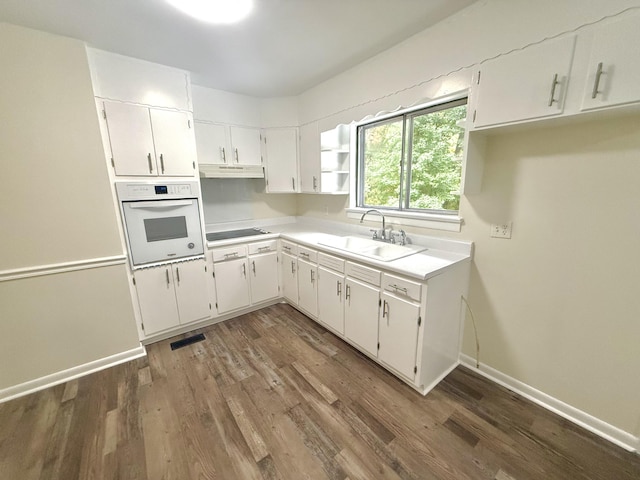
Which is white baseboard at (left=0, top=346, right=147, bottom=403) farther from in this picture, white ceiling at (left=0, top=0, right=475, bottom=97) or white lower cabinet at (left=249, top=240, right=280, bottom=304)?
white ceiling at (left=0, top=0, right=475, bottom=97)

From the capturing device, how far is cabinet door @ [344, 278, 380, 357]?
6.72 feet

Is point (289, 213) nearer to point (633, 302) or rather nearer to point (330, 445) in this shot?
point (330, 445)

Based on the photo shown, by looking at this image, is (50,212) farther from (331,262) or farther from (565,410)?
(565,410)

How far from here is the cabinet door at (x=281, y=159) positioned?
10.9 feet

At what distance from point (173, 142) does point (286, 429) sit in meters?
2.58

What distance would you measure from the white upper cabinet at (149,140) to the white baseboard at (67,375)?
1.65 meters

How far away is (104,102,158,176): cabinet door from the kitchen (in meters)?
0.13

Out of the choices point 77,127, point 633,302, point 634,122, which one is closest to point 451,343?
point 633,302

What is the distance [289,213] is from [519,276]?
9.63 ft

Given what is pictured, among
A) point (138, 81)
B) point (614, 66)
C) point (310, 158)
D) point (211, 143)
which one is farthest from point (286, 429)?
point (138, 81)

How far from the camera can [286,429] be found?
5.28 ft

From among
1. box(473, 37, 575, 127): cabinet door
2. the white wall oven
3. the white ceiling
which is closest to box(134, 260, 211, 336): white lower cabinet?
the white wall oven

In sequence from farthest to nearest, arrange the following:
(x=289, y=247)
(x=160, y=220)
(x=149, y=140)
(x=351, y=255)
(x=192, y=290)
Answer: (x=289, y=247) → (x=192, y=290) → (x=160, y=220) → (x=149, y=140) → (x=351, y=255)

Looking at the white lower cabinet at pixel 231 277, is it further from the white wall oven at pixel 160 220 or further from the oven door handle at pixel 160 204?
the oven door handle at pixel 160 204
